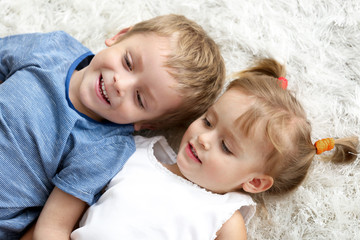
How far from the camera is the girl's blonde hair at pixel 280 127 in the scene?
111 centimetres

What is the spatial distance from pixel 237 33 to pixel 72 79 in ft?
2.08

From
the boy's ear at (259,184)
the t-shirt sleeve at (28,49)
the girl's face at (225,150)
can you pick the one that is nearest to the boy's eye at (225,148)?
the girl's face at (225,150)

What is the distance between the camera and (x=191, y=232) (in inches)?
44.5

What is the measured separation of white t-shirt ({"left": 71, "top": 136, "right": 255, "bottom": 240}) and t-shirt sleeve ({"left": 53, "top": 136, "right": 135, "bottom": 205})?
1.3 inches

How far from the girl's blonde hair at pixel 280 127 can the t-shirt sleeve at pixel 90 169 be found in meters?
0.41

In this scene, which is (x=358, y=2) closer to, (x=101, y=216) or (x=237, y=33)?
(x=237, y=33)

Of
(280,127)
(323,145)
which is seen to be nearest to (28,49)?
(280,127)

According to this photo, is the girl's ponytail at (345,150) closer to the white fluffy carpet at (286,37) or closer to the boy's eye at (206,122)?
the white fluffy carpet at (286,37)

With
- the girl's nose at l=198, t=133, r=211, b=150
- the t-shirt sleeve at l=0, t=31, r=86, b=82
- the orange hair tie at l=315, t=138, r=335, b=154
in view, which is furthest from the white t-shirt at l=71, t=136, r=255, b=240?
the t-shirt sleeve at l=0, t=31, r=86, b=82

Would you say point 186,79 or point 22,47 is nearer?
point 186,79

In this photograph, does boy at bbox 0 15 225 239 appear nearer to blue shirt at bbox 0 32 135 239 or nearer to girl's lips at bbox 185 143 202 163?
blue shirt at bbox 0 32 135 239

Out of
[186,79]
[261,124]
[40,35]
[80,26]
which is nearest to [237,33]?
[186,79]

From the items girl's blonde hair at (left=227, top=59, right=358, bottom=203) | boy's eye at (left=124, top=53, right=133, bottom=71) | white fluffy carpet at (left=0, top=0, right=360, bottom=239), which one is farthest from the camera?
white fluffy carpet at (left=0, top=0, right=360, bottom=239)

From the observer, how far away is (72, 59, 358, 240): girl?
3.65ft
